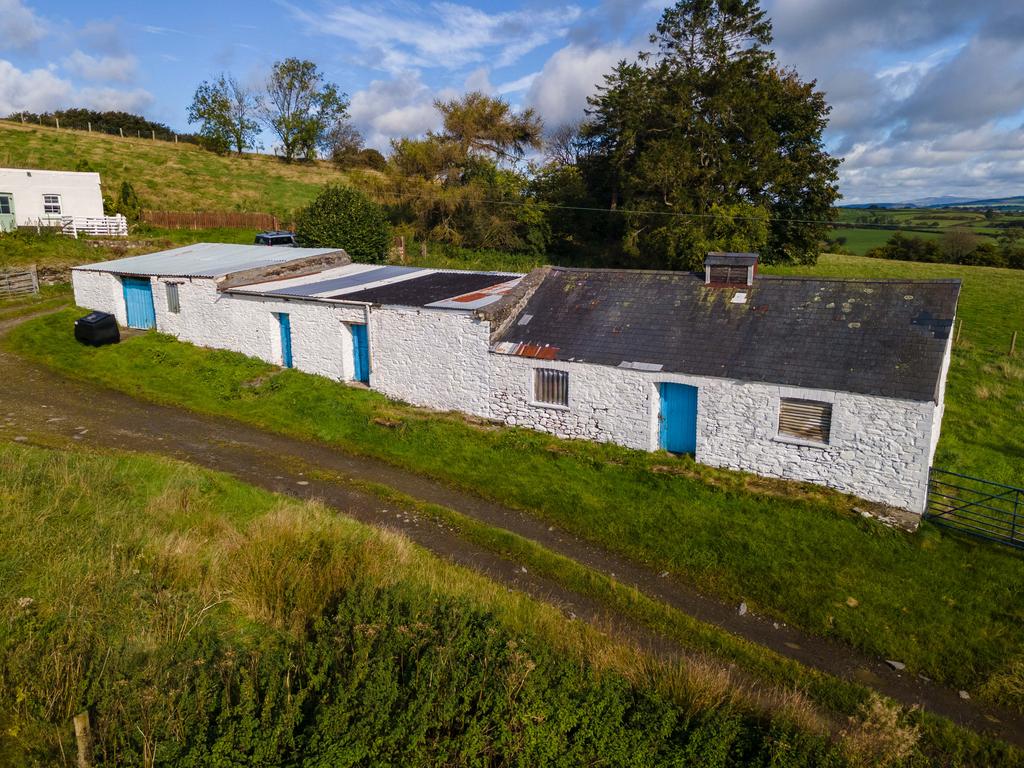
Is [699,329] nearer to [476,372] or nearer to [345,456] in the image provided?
[476,372]

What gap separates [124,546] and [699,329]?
12.8 metres

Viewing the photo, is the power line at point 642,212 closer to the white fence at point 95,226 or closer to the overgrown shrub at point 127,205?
the overgrown shrub at point 127,205

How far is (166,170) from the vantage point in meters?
55.8

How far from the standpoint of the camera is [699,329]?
16.3 m

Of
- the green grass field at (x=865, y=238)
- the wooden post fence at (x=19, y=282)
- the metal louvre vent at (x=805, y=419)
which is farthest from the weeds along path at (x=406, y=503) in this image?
the green grass field at (x=865, y=238)

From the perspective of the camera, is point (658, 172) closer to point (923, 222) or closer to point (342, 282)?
point (342, 282)

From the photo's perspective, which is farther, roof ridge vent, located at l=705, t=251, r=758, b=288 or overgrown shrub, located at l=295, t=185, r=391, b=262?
overgrown shrub, located at l=295, t=185, r=391, b=262

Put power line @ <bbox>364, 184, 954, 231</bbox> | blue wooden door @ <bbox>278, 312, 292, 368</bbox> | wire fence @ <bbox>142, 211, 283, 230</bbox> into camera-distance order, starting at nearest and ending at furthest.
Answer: blue wooden door @ <bbox>278, 312, 292, 368</bbox> → power line @ <bbox>364, 184, 954, 231</bbox> → wire fence @ <bbox>142, 211, 283, 230</bbox>

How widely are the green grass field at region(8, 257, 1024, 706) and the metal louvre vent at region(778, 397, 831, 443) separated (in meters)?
1.15

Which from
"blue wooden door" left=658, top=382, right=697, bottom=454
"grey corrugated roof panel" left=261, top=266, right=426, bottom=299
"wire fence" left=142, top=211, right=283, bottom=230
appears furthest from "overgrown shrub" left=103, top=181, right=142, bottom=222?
"blue wooden door" left=658, top=382, right=697, bottom=454

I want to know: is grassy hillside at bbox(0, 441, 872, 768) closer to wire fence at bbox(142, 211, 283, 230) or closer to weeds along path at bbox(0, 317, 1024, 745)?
weeds along path at bbox(0, 317, 1024, 745)

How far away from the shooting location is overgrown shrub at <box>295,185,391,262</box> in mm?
34719

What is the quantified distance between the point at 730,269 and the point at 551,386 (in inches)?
217

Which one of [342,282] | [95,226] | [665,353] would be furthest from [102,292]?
[665,353]
